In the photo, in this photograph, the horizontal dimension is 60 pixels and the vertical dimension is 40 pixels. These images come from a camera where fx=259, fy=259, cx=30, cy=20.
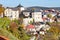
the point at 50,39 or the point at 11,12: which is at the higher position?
the point at 50,39

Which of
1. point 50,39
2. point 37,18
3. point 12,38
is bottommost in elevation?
point 37,18

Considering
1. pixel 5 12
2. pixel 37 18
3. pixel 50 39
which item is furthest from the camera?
pixel 37 18

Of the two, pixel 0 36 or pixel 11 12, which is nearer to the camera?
pixel 0 36

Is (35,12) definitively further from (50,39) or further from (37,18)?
(50,39)

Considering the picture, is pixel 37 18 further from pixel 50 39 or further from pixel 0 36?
pixel 0 36

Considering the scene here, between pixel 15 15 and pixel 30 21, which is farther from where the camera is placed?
pixel 15 15

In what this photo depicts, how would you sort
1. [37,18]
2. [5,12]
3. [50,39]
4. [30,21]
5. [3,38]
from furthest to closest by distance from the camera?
[37,18]
[5,12]
[30,21]
[50,39]
[3,38]

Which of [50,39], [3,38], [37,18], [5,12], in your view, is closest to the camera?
[3,38]

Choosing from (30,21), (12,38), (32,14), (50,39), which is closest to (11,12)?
(32,14)

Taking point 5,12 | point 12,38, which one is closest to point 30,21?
point 5,12
